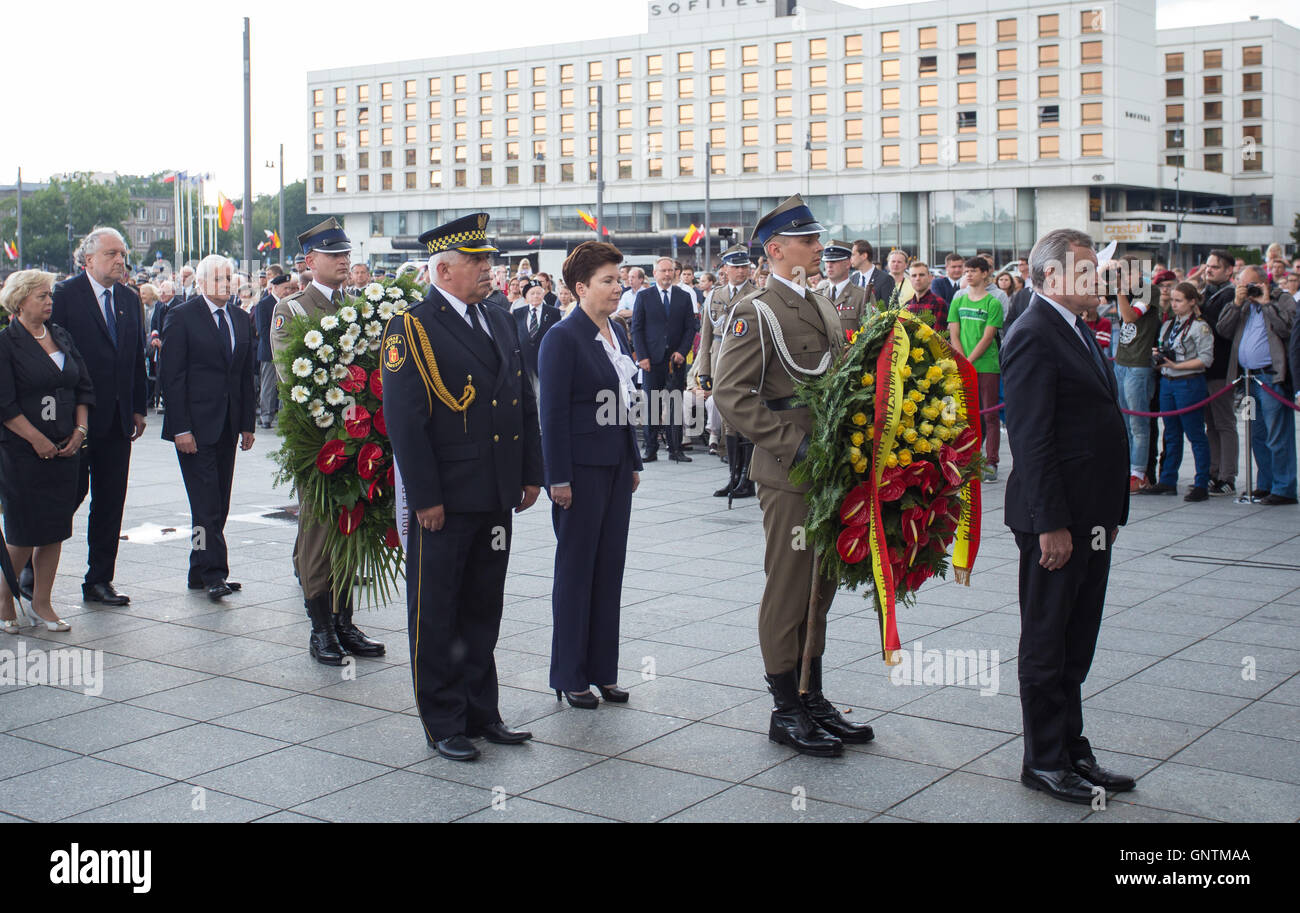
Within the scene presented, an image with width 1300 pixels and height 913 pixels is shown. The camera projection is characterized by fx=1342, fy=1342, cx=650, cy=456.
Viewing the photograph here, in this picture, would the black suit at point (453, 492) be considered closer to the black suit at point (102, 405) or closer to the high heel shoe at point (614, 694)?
the high heel shoe at point (614, 694)

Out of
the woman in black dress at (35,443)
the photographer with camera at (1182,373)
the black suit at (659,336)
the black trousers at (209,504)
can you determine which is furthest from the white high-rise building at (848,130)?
the woman in black dress at (35,443)

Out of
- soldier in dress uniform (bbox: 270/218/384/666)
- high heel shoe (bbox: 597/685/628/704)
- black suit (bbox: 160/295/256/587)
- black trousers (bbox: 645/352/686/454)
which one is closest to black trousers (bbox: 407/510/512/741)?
high heel shoe (bbox: 597/685/628/704)

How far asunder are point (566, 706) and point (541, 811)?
1442 millimetres

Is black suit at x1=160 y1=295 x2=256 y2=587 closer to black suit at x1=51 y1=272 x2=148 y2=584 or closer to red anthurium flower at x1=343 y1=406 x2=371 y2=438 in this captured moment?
black suit at x1=51 y1=272 x2=148 y2=584

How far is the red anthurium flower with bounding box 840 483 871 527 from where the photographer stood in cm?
539

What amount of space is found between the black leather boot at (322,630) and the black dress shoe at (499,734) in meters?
1.55

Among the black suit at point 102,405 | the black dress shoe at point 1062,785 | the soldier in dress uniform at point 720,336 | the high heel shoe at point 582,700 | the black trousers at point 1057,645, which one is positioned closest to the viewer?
the black dress shoe at point 1062,785

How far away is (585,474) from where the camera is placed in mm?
6348

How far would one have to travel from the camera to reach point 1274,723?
18.8 feet

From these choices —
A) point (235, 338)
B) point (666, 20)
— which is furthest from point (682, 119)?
point (235, 338)

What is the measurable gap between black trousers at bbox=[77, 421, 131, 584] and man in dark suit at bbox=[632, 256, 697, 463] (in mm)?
8404

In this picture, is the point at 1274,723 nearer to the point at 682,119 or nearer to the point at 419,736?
the point at 419,736

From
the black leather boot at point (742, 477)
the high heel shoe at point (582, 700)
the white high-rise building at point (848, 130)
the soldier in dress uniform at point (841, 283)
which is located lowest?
the high heel shoe at point (582, 700)

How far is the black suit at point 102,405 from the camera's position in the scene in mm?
8664
